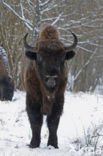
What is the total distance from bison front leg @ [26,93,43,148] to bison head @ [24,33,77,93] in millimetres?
502

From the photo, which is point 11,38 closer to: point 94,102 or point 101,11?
point 101,11

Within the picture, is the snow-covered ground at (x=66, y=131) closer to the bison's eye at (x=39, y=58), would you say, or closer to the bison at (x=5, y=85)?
the bison's eye at (x=39, y=58)

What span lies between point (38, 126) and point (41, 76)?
917 millimetres

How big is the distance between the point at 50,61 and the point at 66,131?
3.10m

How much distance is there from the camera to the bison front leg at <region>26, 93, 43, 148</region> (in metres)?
5.87

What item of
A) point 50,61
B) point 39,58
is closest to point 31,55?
point 39,58

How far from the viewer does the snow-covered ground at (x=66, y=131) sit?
541cm

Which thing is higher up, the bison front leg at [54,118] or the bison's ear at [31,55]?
the bison's ear at [31,55]

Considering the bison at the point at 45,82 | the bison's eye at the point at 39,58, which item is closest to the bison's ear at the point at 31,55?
the bison at the point at 45,82

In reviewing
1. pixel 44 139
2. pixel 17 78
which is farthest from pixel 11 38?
pixel 44 139

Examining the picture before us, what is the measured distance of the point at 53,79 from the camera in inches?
204

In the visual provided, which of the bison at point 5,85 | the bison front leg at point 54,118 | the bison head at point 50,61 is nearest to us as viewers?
the bison head at point 50,61

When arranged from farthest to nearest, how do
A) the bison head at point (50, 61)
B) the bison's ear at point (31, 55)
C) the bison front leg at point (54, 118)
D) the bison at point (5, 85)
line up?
the bison at point (5, 85) → the bison front leg at point (54, 118) → the bison's ear at point (31, 55) → the bison head at point (50, 61)

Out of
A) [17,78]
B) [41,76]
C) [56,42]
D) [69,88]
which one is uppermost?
[56,42]
